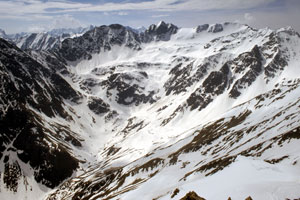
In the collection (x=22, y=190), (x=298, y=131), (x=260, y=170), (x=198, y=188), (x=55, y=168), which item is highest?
(x=298, y=131)

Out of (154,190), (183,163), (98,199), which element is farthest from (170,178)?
(98,199)

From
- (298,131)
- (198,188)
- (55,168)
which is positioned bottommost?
(55,168)

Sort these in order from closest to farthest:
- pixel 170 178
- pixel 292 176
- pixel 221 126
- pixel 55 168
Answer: pixel 292 176, pixel 170 178, pixel 221 126, pixel 55 168

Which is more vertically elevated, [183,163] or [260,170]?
[260,170]

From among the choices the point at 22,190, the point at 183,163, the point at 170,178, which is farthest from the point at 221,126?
the point at 22,190

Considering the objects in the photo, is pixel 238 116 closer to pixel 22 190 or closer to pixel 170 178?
pixel 170 178

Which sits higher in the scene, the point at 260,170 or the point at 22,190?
the point at 260,170

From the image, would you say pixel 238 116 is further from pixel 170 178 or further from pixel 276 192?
pixel 276 192

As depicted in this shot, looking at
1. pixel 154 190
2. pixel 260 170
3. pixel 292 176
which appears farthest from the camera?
pixel 154 190

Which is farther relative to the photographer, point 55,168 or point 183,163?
point 55,168
